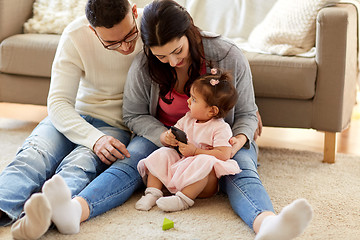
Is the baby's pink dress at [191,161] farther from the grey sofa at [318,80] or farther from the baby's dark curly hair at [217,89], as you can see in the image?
the grey sofa at [318,80]

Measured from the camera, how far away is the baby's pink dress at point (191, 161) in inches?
66.7

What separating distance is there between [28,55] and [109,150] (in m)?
0.98

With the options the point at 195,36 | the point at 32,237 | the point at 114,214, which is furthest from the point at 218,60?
the point at 32,237

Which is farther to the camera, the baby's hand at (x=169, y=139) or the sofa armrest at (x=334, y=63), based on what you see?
the sofa armrest at (x=334, y=63)

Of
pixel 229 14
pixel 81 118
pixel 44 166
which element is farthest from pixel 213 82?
pixel 229 14

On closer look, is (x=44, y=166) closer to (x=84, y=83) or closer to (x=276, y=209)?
(x=84, y=83)

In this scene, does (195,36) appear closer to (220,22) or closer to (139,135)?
(139,135)

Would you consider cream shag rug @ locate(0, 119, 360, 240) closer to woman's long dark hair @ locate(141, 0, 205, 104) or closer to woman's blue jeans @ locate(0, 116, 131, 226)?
woman's blue jeans @ locate(0, 116, 131, 226)

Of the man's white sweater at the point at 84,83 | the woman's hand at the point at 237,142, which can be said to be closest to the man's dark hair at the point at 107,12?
the man's white sweater at the point at 84,83

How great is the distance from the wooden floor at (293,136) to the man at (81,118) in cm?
94

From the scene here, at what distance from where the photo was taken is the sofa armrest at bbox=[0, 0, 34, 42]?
8.71 feet

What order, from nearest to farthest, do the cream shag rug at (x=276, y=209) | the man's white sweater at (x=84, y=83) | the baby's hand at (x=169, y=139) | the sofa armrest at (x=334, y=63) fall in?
the cream shag rug at (x=276, y=209), the baby's hand at (x=169, y=139), the man's white sweater at (x=84, y=83), the sofa armrest at (x=334, y=63)

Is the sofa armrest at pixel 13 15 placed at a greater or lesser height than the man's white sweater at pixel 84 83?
greater

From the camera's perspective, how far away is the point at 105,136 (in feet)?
6.11
